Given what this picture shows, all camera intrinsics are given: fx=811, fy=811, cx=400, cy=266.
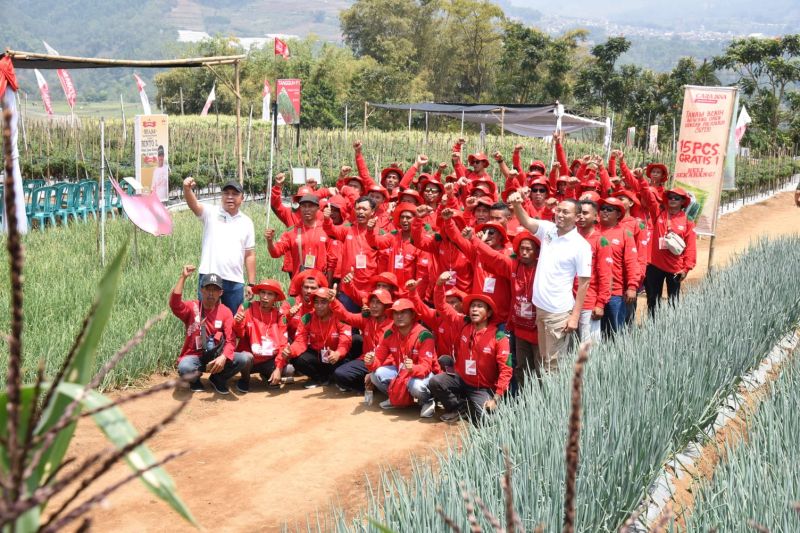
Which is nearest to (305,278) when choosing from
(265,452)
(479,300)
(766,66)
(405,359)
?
(405,359)

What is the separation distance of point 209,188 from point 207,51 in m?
63.6

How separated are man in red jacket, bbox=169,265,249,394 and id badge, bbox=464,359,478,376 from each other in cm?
176

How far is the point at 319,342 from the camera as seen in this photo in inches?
257

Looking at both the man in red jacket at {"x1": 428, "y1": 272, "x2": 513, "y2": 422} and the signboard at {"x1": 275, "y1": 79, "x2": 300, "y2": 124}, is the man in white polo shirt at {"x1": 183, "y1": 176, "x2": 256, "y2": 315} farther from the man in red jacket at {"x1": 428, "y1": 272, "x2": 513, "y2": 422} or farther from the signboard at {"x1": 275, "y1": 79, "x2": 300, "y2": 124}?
the signboard at {"x1": 275, "y1": 79, "x2": 300, "y2": 124}

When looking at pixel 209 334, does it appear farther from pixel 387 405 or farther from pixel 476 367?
pixel 476 367

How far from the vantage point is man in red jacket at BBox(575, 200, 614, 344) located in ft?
19.0

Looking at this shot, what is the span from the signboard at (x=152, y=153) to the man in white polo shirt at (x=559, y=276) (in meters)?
4.27

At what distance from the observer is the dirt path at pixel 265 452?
4289 millimetres

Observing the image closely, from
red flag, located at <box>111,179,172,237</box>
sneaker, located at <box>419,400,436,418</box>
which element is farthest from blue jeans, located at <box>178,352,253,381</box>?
red flag, located at <box>111,179,172,237</box>

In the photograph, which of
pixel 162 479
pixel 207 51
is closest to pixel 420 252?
pixel 162 479

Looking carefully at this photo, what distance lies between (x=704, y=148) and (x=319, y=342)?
4283mm

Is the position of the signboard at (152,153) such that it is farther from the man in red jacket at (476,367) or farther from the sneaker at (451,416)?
the sneaker at (451,416)

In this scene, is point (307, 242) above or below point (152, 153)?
below

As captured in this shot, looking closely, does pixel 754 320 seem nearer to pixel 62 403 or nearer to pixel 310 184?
pixel 310 184
